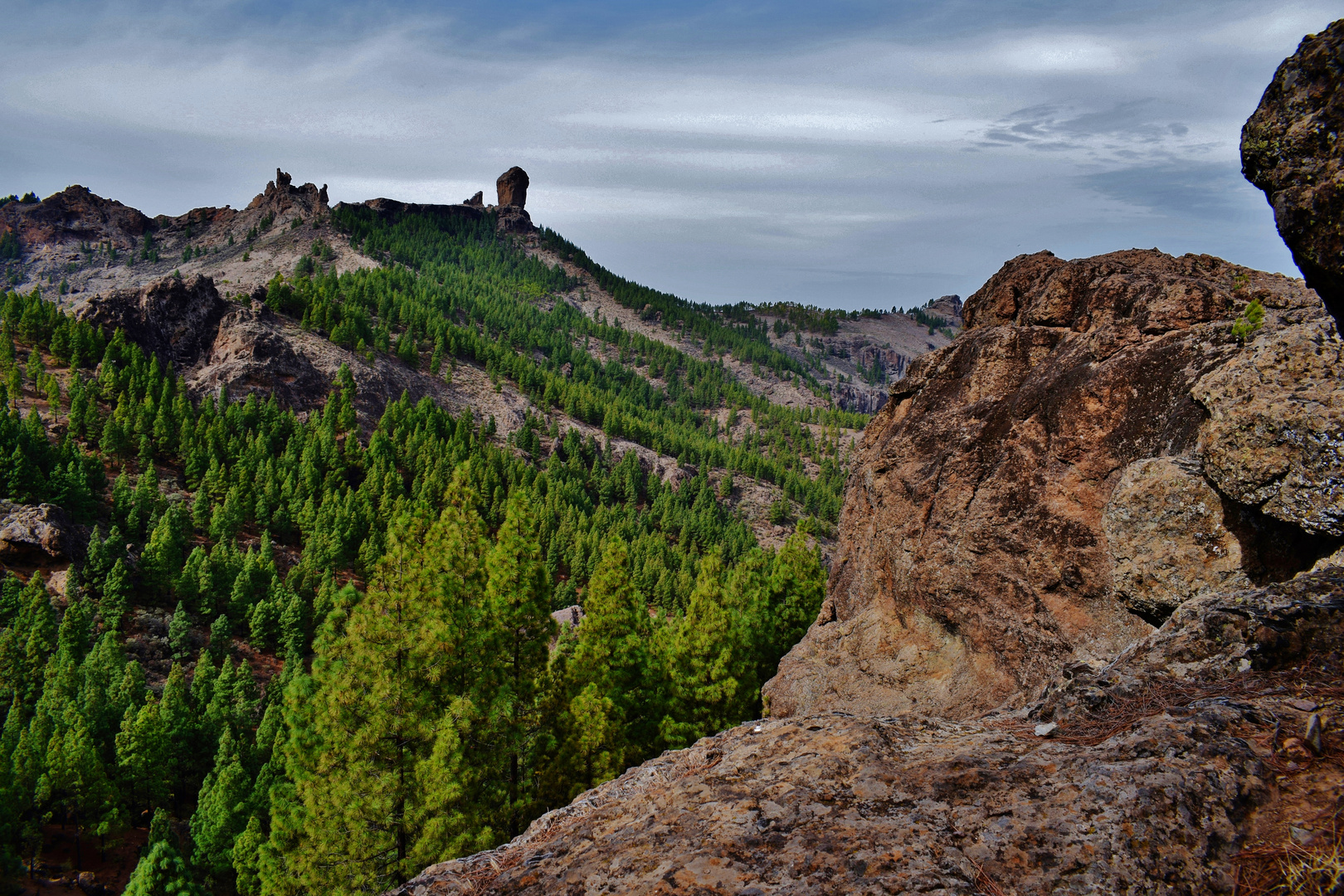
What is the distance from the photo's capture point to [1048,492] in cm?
1466

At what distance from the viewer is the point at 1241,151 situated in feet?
24.5

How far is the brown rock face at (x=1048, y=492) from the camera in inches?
428

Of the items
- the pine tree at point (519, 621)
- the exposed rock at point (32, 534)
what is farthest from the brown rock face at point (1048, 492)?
the exposed rock at point (32, 534)

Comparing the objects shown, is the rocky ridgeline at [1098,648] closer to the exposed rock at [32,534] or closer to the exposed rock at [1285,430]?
the exposed rock at [1285,430]

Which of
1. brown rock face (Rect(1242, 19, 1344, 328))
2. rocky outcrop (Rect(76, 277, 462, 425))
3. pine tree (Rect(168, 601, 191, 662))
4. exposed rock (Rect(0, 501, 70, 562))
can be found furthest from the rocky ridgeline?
rocky outcrop (Rect(76, 277, 462, 425))

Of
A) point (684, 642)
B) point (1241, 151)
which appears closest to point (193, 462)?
point (684, 642)

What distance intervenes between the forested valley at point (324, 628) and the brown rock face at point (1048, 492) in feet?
26.1

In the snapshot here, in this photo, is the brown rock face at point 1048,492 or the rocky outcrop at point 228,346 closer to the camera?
the brown rock face at point 1048,492

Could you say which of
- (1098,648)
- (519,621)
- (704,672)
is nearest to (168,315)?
(519,621)

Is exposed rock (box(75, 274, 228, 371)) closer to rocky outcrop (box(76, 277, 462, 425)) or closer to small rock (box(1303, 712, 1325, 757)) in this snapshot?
rocky outcrop (box(76, 277, 462, 425))

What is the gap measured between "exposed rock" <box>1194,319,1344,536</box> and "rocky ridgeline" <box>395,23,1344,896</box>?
0.03 metres

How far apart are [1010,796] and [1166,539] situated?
645 cm

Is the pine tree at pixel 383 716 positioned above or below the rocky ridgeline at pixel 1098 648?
below

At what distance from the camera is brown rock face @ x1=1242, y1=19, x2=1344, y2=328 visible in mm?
6613
